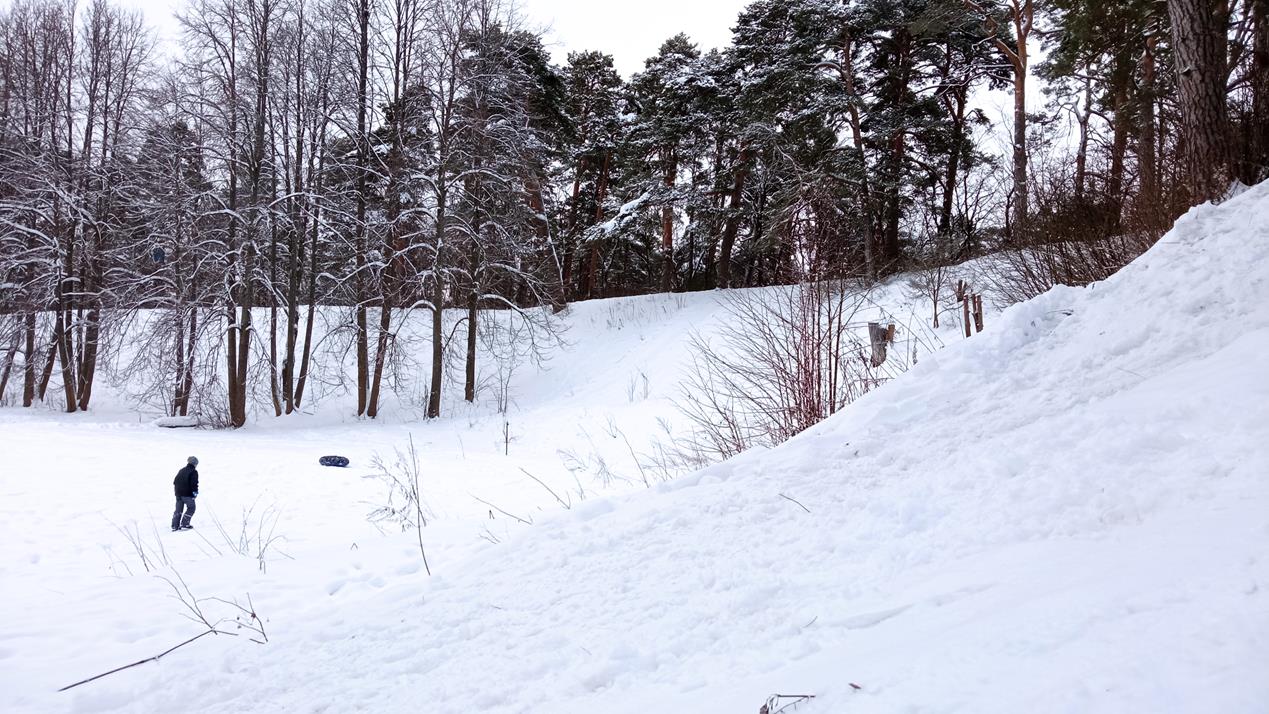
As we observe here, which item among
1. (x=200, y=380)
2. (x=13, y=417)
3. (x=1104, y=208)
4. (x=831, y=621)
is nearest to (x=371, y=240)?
(x=200, y=380)

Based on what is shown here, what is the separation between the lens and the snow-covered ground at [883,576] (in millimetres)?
1518

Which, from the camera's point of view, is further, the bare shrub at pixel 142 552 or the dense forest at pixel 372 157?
the dense forest at pixel 372 157

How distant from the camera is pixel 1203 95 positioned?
16.2ft

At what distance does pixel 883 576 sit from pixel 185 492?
7477 millimetres

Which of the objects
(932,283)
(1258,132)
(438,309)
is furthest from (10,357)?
(1258,132)

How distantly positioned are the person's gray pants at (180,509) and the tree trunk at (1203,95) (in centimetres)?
1002

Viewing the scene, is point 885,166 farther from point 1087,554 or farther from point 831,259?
point 1087,554

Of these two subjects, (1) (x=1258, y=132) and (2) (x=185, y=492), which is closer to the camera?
(1) (x=1258, y=132)

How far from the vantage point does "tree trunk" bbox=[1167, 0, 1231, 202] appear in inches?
190

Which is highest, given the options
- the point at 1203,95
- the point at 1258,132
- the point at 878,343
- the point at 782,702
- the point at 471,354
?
the point at 1203,95

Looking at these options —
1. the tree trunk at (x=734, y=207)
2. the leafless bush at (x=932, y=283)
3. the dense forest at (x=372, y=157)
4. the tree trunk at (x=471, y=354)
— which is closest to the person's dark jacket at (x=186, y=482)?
the dense forest at (x=372, y=157)

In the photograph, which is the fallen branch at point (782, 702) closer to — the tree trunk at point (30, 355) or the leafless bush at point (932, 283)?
the leafless bush at point (932, 283)

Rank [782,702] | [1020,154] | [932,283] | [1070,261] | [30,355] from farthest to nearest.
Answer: [30,355], [932,283], [1020,154], [1070,261], [782,702]

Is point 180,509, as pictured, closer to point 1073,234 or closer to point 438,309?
point 438,309
